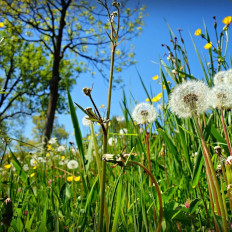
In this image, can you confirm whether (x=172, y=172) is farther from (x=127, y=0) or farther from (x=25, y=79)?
(x=25, y=79)

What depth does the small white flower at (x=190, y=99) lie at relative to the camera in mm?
797

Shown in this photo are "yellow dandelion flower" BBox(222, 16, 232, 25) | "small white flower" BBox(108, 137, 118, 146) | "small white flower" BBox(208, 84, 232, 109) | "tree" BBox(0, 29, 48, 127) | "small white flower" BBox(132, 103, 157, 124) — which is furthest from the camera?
"tree" BBox(0, 29, 48, 127)

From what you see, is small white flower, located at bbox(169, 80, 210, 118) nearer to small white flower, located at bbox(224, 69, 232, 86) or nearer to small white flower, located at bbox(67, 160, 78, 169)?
small white flower, located at bbox(224, 69, 232, 86)

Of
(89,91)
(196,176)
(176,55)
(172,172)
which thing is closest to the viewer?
(89,91)

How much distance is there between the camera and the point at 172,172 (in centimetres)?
134

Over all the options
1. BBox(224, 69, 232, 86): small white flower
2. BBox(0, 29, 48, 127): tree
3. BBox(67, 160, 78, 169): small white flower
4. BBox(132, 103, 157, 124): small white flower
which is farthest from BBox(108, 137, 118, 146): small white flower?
BBox(0, 29, 48, 127): tree

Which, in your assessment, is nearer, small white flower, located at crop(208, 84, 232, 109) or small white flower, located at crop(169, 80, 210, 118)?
small white flower, located at crop(169, 80, 210, 118)

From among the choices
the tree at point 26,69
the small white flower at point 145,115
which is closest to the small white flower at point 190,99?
the small white flower at point 145,115

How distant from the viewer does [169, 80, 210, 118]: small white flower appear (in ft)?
Answer: 2.61

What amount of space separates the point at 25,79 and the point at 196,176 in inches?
701

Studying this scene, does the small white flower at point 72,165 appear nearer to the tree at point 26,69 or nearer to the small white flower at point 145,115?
the small white flower at point 145,115

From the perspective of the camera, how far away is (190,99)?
0.82m

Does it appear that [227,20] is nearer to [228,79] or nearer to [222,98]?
[228,79]

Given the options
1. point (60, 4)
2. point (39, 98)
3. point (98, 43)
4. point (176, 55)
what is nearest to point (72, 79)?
point (39, 98)
